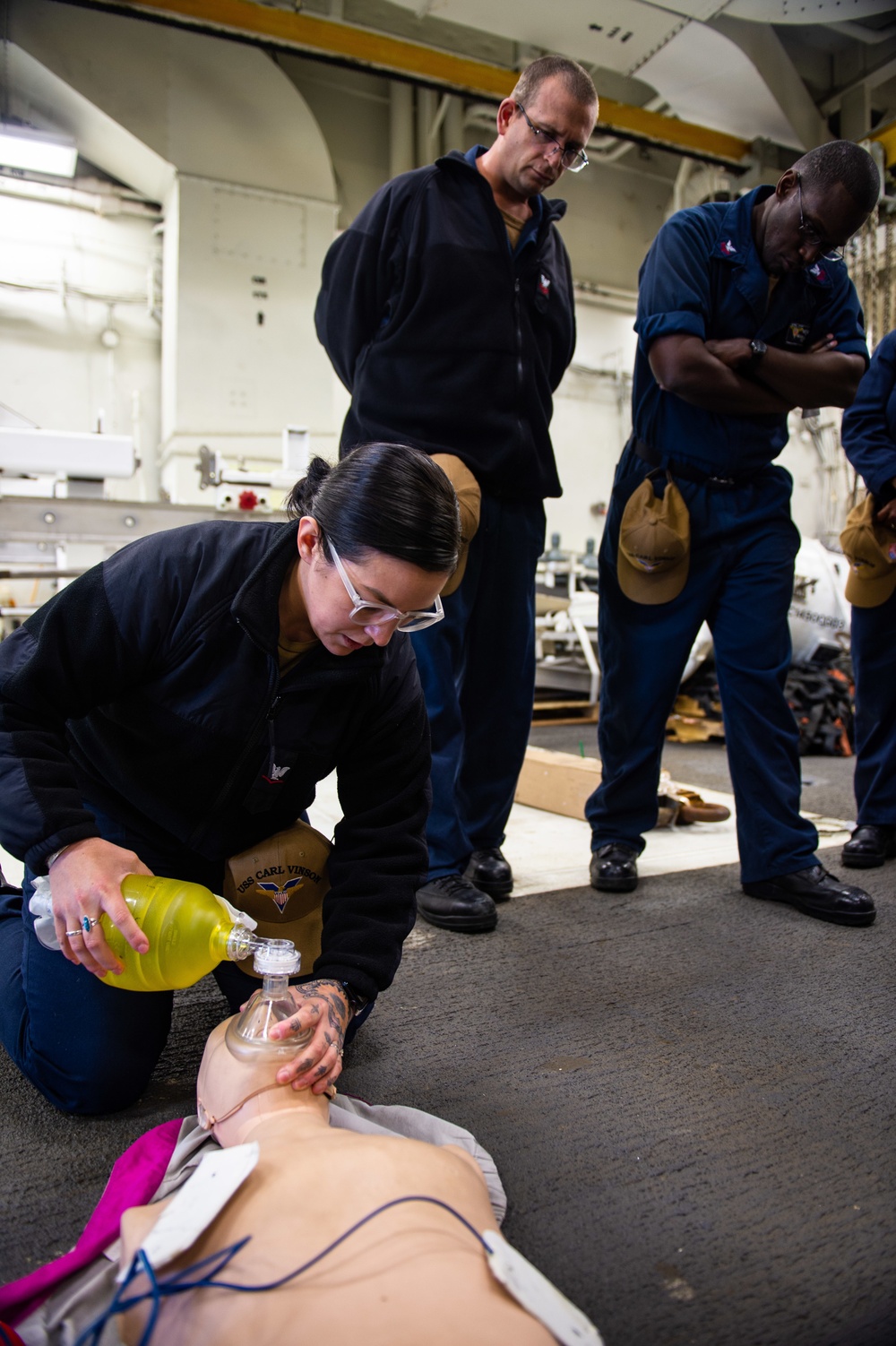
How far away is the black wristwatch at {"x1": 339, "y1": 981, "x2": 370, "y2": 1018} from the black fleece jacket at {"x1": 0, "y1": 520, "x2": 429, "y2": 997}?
0.01 meters

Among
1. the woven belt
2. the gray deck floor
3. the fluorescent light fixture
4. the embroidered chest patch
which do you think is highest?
the fluorescent light fixture

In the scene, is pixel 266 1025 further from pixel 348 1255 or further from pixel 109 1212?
pixel 348 1255

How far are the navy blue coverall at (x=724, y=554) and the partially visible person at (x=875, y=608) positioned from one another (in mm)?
385

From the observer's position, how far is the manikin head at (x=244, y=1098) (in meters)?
0.91

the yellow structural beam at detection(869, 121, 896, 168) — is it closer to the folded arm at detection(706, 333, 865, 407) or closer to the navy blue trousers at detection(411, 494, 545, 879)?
the folded arm at detection(706, 333, 865, 407)

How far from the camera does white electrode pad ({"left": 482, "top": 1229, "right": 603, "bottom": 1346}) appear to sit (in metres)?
0.65

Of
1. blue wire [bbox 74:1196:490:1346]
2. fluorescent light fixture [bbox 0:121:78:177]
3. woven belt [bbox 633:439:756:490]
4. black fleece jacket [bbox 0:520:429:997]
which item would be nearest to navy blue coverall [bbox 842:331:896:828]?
woven belt [bbox 633:439:756:490]

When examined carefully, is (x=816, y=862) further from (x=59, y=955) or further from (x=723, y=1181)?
(x=59, y=955)

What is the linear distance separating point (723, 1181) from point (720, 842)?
1.68 m

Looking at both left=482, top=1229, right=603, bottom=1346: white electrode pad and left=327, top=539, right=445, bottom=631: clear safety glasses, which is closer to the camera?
left=482, top=1229, right=603, bottom=1346: white electrode pad

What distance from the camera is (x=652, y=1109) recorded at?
1.16 meters

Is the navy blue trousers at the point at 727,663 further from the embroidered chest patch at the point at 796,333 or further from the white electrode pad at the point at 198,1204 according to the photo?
the white electrode pad at the point at 198,1204

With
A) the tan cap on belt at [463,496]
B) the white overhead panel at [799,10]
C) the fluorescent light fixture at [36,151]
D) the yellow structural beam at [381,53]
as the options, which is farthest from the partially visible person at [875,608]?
the fluorescent light fixture at [36,151]

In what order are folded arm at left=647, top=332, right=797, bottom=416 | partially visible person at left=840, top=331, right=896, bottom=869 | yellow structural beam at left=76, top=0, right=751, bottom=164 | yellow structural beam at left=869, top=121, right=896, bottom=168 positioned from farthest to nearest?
yellow structural beam at left=869, top=121, right=896, bottom=168, yellow structural beam at left=76, top=0, right=751, bottom=164, partially visible person at left=840, top=331, right=896, bottom=869, folded arm at left=647, top=332, right=797, bottom=416
